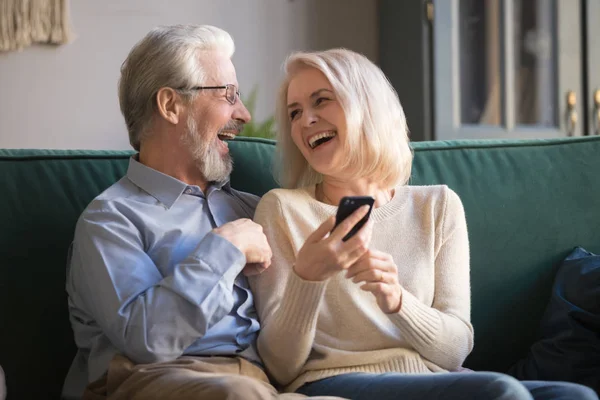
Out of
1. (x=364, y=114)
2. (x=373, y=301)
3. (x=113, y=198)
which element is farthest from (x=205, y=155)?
(x=373, y=301)

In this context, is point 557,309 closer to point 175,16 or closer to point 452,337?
point 452,337

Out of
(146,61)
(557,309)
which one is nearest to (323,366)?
(557,309)

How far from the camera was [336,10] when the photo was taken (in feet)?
14.4

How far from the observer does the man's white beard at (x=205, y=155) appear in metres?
1.79

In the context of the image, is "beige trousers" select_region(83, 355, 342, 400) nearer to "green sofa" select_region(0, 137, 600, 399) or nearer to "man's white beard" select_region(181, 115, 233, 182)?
"green sofa" select_region(0, 137, 600, 399)

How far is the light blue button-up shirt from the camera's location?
1.46m

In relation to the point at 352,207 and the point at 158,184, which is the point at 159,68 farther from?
the point at 352,207

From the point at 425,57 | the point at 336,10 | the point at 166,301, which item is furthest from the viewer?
the point at 336,10

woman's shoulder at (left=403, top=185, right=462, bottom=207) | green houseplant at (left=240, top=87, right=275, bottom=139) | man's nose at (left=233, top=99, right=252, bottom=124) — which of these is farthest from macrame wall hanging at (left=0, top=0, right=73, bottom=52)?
woman's shoulder at (left=403, top=185, right=462, bottom=207)

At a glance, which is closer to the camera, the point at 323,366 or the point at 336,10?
the point at 323,366

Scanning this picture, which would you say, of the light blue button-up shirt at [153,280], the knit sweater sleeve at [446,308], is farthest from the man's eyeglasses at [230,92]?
the knit sweater sleeve at [446,308]

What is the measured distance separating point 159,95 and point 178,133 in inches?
3.6

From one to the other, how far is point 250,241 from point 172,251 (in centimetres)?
15

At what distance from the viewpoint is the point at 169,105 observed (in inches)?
71.6
